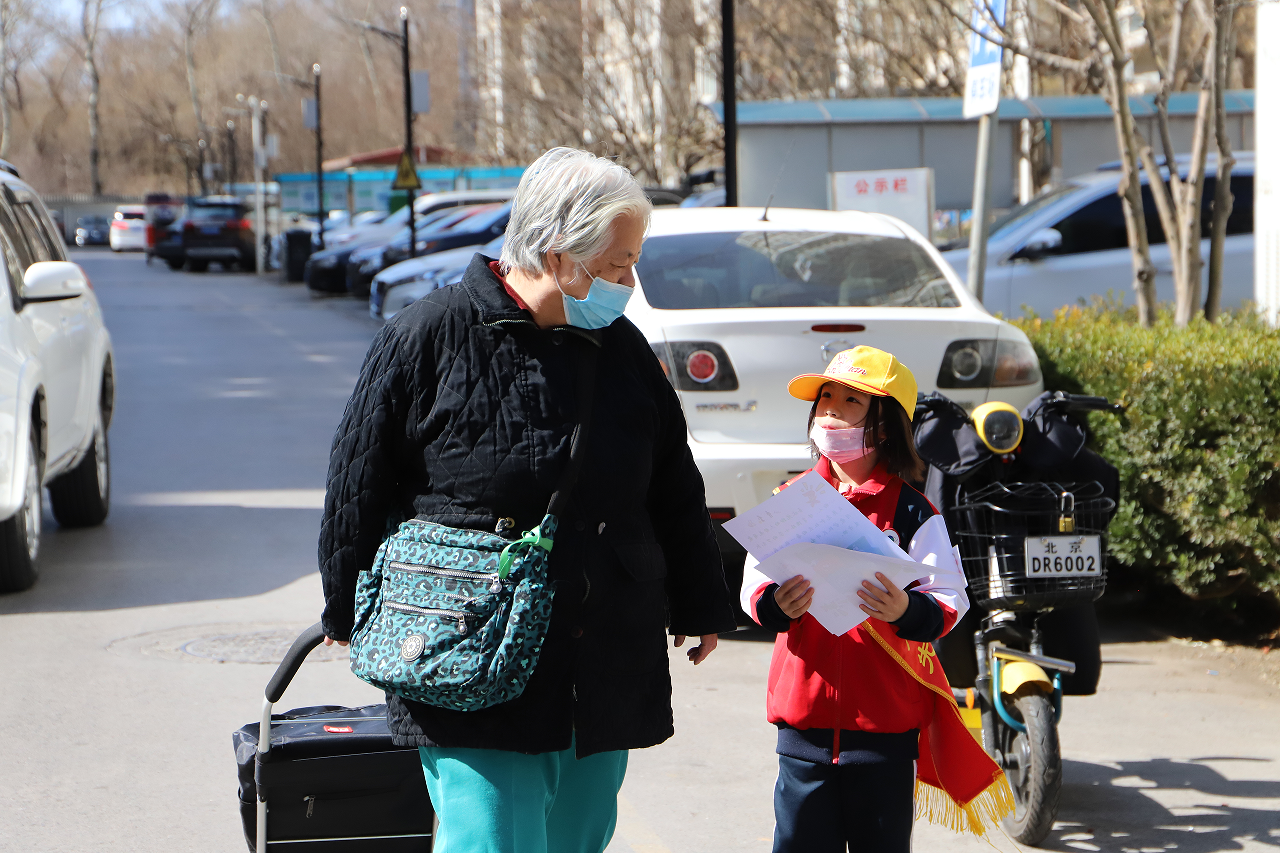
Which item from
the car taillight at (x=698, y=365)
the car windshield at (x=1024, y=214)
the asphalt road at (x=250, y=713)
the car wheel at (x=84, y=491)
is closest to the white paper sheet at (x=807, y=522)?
the asphalt road at (x=250, y=713)

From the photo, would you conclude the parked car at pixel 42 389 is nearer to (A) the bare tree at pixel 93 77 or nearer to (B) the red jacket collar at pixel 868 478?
(B) the red jacket collar at pixel 868 478

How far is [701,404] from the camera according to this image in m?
6.06

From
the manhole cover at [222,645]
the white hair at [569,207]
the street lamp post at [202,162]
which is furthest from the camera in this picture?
the street lamp post at [202,162]

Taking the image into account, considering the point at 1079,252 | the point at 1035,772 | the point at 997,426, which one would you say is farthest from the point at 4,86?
the point at 1035,772

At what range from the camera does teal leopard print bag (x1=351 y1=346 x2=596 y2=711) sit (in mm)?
2562

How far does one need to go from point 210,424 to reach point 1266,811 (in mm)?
9848

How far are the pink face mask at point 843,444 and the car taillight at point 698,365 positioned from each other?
2710 mm

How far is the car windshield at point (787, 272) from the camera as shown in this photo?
6559 millimetres

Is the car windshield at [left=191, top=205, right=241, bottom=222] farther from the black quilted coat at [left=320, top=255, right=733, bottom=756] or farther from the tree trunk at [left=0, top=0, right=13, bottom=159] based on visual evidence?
the tree trunk at [left=0, top=0, right=13, bottom=159]

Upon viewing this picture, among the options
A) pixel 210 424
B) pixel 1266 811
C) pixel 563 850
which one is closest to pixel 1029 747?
pixel 1266 811

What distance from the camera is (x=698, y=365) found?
6062mm

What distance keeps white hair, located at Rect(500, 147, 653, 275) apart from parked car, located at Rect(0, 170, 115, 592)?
4.68 metres

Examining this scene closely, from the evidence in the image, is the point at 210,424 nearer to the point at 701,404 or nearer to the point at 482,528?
the point at 701,404

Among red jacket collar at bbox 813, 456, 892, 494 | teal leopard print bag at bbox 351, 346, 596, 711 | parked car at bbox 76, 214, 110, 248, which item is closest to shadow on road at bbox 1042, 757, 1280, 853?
red jacket collar at bbox 813, 456, 892, 494
